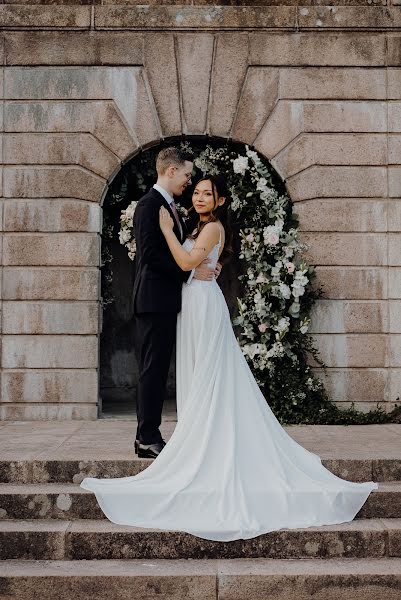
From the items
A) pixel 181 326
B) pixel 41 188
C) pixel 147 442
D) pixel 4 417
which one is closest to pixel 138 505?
pixel 147 442

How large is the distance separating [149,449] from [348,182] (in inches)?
176

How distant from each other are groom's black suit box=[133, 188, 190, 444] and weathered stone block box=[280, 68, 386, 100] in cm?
386

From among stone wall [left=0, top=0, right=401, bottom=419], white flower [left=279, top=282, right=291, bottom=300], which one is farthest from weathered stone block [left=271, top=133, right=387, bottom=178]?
white flower [left=279, top=282, right=291, bottom=300]

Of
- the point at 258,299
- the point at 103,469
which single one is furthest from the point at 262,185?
the point at 103,469

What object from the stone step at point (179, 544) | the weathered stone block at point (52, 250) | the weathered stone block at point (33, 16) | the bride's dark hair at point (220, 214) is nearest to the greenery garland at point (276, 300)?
the weathered stone block at point (52, 250)

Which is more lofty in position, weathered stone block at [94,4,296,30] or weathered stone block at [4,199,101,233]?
weathered stone block at [94,4,296,30]

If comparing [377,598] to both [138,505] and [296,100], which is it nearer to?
[138,505]

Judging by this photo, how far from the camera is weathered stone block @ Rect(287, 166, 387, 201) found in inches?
341

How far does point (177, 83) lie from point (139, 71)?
0.47 meters

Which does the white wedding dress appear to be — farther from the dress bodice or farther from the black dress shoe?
the black dress shoe

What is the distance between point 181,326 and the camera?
5.60 metres

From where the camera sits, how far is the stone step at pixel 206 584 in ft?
14.2

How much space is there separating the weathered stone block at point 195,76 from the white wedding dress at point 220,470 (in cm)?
375

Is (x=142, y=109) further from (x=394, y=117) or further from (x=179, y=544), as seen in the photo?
(x=179, y=544)
